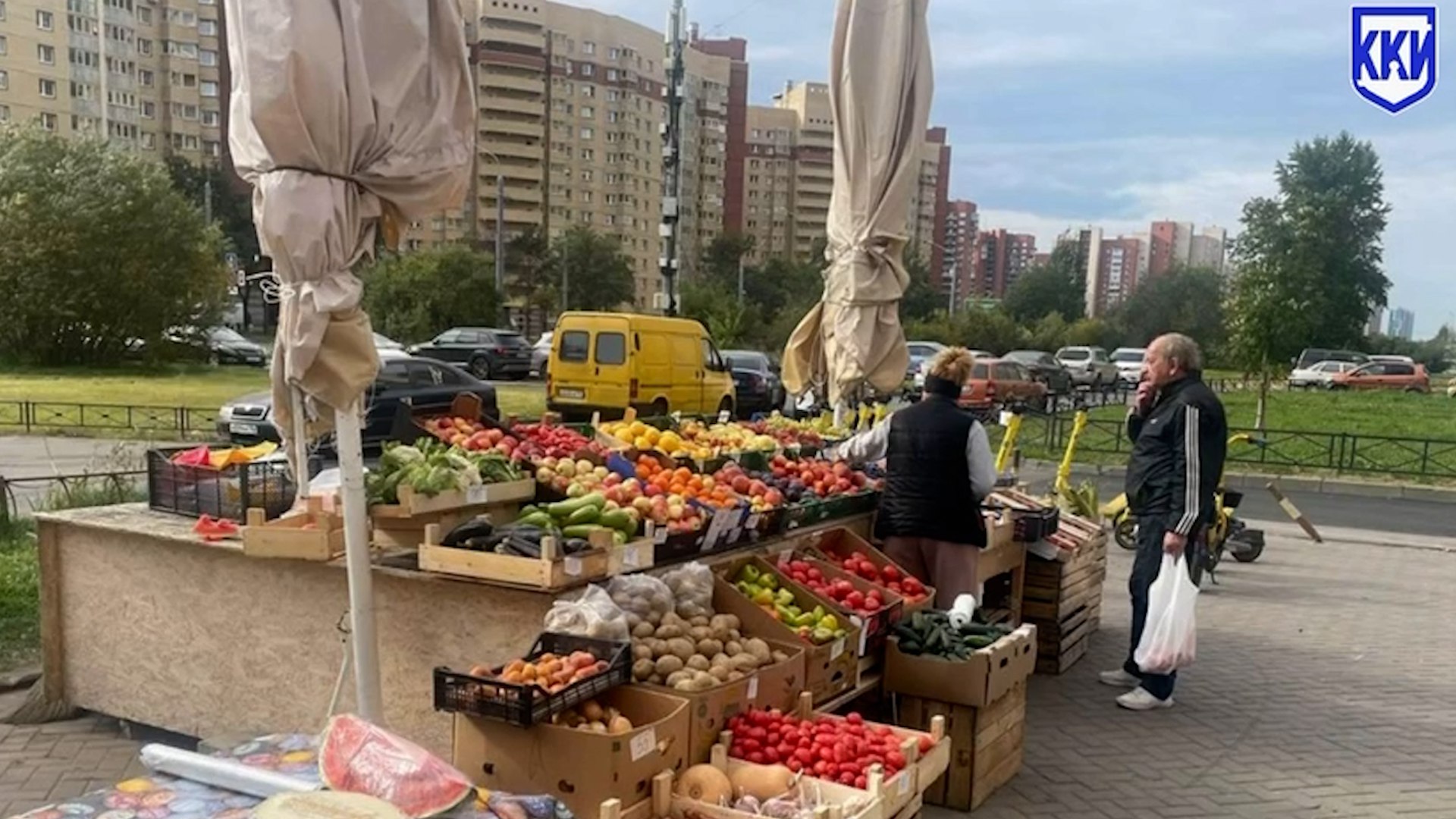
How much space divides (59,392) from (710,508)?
21444mm

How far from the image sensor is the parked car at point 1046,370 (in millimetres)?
28664

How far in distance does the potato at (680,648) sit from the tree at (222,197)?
183 ft

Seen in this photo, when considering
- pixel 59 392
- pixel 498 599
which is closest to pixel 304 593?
pixel 498 599

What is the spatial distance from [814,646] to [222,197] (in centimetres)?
6141

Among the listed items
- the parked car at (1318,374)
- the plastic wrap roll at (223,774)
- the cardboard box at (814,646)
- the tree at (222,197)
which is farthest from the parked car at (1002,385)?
the tree at (222,197)

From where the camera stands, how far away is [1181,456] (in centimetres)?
536

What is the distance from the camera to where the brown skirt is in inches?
216

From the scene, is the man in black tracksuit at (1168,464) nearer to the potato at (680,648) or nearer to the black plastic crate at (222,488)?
the potato at (680,648)

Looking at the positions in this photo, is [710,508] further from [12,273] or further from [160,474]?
[12,273]

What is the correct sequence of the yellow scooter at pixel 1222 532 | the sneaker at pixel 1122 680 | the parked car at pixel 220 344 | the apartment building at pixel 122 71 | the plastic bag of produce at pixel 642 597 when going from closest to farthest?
the plastic bag of produce at pixel 642 597 < the sneaker at pixel 1122 680 < the yellow scooter at pixel 1222 532 < the parked car at pixel 220 344 < the apartment building at pixel 122 71

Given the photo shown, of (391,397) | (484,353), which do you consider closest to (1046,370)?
(484,353)

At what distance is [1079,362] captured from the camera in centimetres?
3559

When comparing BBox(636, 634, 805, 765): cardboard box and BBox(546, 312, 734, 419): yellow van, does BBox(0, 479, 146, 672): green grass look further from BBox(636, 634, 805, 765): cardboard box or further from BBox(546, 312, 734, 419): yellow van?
BBox(546, 312, 734, 419): yellow van

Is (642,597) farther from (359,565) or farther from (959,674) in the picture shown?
(959,674)
